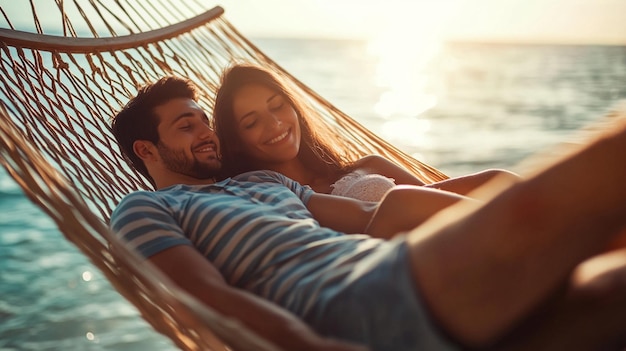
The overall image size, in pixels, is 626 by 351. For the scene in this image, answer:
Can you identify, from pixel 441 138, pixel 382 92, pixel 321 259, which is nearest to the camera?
pixel 321 259

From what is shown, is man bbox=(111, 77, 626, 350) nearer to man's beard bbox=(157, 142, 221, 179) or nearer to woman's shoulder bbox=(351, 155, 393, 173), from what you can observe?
man's beard bbox=(157, 142, 221, 179)

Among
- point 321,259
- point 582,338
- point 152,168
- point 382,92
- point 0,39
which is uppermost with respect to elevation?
point 0,39

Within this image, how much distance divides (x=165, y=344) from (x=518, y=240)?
269cm

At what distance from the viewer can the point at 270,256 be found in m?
1.29

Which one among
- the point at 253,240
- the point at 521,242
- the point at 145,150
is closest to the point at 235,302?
the point at 253,240

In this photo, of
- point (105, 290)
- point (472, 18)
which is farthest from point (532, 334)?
point (472, 18)

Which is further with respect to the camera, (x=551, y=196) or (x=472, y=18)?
(x=472, y=18)

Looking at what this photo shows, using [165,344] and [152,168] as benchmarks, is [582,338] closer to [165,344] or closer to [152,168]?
[152,168]

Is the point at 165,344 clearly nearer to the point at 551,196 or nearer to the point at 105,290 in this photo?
the point at 105,290

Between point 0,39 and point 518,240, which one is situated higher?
point 0,39

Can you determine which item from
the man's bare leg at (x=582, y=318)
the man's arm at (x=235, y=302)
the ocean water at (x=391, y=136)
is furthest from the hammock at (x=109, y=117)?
the ocean water at (x=391, y=136)

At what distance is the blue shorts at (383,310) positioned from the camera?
3.29 feet

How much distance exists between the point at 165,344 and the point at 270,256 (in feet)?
7.45

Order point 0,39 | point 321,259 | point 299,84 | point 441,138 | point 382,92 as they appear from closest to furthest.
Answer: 1. point 321,259
2. point 0,39
3. point 299,84
4. point 441,138
5. point 382,92
